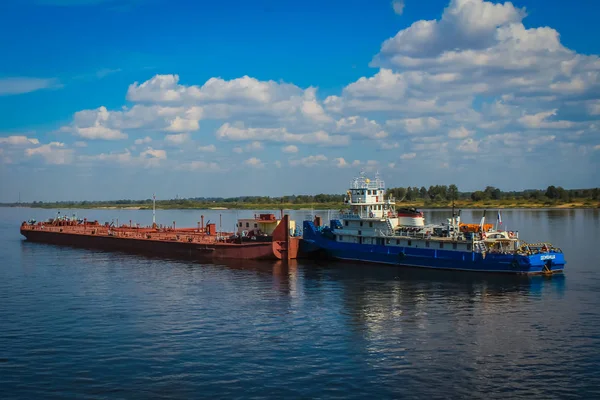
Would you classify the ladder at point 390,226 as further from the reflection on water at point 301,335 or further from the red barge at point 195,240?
the red barge at point 195,240

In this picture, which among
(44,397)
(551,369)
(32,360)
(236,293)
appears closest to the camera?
(44,397)

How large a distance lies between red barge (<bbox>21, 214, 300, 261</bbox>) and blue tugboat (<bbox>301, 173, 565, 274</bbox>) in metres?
4.81

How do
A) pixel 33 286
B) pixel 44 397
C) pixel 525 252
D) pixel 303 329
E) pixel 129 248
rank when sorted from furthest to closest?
pixel 129 248 < pixel 525 252 < pixel 33 286 < pixel 303 329 < pixel 44 397

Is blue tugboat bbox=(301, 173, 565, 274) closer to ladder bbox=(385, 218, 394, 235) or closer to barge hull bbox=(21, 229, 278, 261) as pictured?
ladder bbox=(385, 218, 394, 235)

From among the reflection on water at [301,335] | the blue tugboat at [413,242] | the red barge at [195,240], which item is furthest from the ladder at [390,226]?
the red barge at [195,240]

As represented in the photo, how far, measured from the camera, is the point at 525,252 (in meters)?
60.6

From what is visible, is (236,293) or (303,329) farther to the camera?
(236,293)

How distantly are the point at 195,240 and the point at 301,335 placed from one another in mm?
50479

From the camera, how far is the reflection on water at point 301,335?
27.8 metres

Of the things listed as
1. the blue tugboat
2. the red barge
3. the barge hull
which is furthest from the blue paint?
the barge hull

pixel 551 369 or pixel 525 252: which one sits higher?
pixel 525 252

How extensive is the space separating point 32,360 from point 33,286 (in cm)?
2728

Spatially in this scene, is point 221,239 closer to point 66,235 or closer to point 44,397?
point 66,235

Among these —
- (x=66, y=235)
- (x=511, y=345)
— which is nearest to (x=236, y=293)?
(x=511, y=345)
